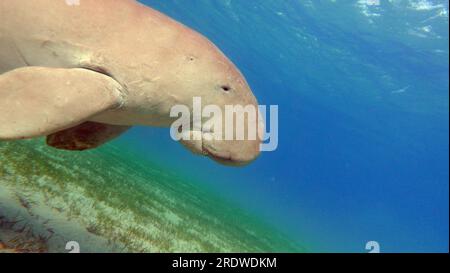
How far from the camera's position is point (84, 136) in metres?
3.45

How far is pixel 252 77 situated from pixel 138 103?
63238 mm

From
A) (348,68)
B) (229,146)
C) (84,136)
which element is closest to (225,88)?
(229,146)

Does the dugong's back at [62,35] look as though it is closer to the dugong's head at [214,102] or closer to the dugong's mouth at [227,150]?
the dugong's head at [214,102]

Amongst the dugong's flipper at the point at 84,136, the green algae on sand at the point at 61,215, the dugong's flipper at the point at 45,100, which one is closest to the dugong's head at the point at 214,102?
the dugong's flipper at the point at 45,100

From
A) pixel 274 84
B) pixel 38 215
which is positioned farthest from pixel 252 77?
pixel 38 215

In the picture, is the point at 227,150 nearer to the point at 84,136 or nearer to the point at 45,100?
the point at 45,100

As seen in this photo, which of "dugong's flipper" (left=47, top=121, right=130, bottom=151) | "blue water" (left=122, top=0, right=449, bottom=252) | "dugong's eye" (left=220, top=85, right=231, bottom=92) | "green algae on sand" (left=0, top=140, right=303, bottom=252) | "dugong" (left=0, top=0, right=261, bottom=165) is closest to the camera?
"dugong" (left=0, top=0, right=261, bottom=165)

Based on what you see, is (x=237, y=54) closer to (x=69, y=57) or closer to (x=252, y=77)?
(x=252, y=77)

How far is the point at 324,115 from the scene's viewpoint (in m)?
69.4

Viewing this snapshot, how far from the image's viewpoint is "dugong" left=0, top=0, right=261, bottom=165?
257cm

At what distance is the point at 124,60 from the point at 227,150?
96 cm

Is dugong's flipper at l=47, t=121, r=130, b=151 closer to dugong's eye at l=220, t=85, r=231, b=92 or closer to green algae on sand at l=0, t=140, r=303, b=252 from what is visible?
green algae on sand at l=0, t=140, r=303, b=252

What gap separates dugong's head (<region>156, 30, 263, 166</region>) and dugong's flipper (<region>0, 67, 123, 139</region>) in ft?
1.79

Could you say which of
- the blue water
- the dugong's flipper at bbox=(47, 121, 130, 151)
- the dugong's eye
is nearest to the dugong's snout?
the dugong's eye
